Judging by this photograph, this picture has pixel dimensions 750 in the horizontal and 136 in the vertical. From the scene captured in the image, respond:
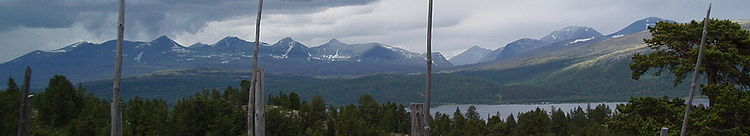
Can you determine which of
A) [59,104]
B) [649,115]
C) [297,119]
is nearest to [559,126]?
[297,119]

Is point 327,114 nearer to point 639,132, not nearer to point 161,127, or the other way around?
point 161,127

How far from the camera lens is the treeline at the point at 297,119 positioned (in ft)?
59.3

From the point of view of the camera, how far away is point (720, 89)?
58.3 ft

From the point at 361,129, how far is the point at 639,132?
42.1 meters

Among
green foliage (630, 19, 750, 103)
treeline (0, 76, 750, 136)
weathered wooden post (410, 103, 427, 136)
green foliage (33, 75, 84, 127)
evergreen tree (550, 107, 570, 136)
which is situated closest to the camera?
weathered wooden post (410, 103, 427, 136)

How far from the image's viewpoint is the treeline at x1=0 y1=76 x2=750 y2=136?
18078 mm

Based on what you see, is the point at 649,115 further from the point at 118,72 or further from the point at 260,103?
the point at 118,72

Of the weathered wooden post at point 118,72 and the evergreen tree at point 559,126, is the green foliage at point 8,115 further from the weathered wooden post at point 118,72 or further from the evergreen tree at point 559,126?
the evergreen tree at point 559,126

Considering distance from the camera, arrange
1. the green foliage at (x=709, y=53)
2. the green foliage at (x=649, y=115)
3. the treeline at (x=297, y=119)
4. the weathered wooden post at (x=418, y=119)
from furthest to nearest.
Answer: the green foliage at (x=649, y=115) → the green foliage at (x=709, y=53) → the treeline at (x=297, y=119) → the weathered wooden post at (x=418, y=119)

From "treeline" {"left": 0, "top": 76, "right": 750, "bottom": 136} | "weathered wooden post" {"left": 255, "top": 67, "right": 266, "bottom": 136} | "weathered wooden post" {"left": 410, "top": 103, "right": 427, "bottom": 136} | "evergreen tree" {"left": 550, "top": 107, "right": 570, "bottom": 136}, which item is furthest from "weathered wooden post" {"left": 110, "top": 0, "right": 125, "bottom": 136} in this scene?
"evergreen tree" {"left": 550, "top": 107, "right": 570, "bottom": 136}

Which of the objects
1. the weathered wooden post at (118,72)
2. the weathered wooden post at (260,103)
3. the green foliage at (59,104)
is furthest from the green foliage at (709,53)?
the green foliage at (59,104)

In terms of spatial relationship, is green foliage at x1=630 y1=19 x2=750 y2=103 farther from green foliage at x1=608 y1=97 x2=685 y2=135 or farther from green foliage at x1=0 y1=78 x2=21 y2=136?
green foliage at x1=0 y1=78 x2=21 y2=136

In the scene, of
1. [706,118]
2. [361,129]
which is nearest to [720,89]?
[706,118]

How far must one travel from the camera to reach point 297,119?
64.9m
